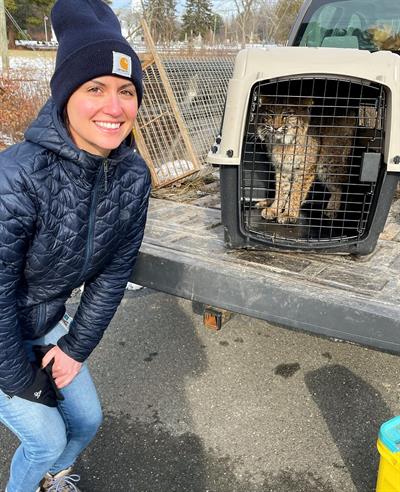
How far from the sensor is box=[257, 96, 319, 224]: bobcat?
2.95 meters

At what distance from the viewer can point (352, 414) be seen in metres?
2.84

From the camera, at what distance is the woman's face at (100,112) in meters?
1.68

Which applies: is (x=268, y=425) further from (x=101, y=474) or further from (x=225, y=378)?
(x=101, y=474)

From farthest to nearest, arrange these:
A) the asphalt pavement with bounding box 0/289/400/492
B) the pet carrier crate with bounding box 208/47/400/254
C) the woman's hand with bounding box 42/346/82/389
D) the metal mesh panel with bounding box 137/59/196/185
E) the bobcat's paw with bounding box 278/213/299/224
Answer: the metal mesh panel with bounding box 137/59/196/185 < the bobcat's paw with bounding box 278/213/299/224 < the asphalt pavement with bounding box 0/289/400/492 < the pet carrier crate with bounding box 208/47/400/254 < the woman's hand with bounding box 42/346/82/389

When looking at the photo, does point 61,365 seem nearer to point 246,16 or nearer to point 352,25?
point 352,25

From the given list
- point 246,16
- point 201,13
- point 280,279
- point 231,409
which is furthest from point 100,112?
point 201,13

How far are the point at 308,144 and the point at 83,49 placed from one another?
1800 mm

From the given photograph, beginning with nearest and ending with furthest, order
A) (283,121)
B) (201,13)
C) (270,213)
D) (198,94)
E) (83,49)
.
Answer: (83,49) < (283,121) < (270,213) < (198,94) < (201,13)

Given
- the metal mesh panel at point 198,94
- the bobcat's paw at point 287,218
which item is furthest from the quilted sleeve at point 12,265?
the metal mesh panel at point 198,94

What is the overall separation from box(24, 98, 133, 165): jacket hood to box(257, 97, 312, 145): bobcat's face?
145 cm

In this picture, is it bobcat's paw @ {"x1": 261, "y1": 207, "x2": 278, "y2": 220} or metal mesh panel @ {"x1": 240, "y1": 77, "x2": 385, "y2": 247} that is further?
bobcat's paw @ {"x1": 261, "y1": 207, "x2": 278, "y2": 220}

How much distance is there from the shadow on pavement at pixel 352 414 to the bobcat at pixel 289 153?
1039 mm

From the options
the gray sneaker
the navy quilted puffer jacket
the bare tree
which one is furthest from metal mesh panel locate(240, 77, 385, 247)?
the bare tree

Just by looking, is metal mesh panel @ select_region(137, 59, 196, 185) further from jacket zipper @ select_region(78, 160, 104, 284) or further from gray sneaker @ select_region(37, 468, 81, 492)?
gray sneaker @ select_region(37, 468, 81, 492)
